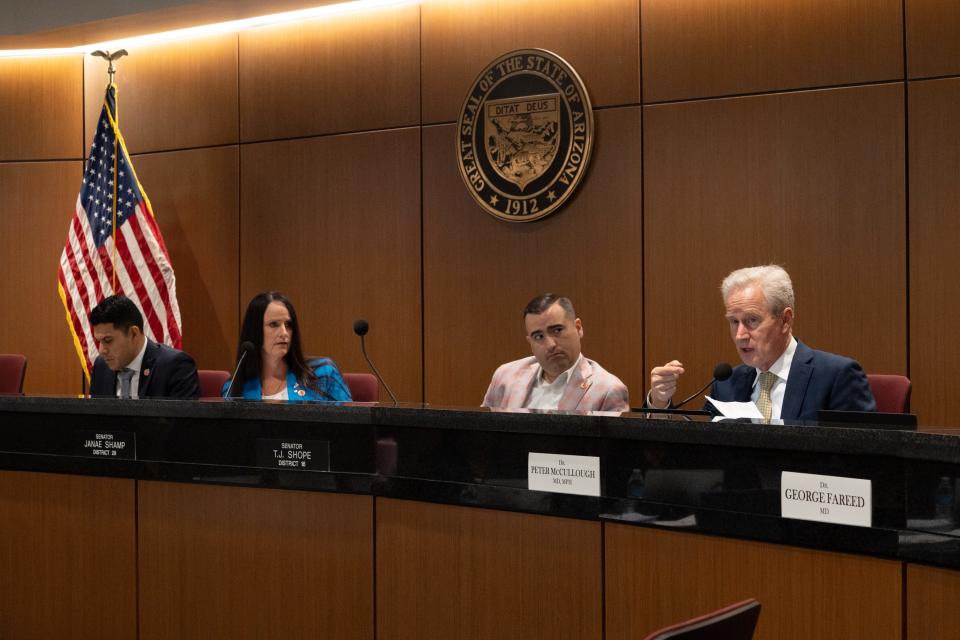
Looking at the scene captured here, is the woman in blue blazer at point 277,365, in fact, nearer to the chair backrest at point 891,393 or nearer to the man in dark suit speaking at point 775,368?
the man in dark suit speaking at point 775,368

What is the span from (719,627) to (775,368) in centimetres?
189

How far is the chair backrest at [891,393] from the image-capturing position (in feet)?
10.2

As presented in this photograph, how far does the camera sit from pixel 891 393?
3158 mm

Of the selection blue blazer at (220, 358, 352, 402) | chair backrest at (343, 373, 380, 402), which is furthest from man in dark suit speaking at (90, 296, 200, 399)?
chair backrest at (343, 373, 380, 402)

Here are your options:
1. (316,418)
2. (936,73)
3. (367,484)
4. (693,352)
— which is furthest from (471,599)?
(936,73)

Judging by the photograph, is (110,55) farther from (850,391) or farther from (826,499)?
(826,499)

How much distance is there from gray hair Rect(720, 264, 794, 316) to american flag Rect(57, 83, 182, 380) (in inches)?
146

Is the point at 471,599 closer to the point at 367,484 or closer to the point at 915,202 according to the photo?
the point at 367,484

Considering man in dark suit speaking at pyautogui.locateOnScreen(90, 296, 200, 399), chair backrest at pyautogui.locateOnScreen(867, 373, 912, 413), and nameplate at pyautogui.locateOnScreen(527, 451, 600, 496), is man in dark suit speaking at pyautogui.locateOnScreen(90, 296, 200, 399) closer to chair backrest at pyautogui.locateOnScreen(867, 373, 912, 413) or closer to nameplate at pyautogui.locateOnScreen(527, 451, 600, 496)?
nameplate at pyautogui.locateOnScreen(527, 451, 600, 496)

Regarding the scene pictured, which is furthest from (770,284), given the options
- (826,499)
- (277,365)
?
(277,365)

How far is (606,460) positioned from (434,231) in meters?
3.45

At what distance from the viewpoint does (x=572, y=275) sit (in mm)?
5117

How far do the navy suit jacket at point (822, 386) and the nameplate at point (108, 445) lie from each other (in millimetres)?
1934

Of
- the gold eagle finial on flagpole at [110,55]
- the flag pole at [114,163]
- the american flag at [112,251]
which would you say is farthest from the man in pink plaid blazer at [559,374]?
the gold eagle finial on flagpole at [110,55]
